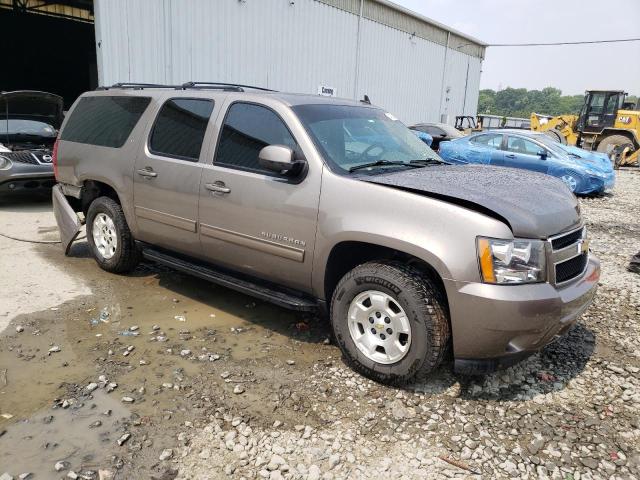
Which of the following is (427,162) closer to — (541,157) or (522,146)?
(541,157)

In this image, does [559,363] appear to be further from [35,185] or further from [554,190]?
[35,185]

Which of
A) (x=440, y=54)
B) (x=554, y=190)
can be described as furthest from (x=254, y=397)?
(x=440, y=54)

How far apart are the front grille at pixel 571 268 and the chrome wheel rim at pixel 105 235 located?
404 cm

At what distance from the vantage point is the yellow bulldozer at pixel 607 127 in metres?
19.9

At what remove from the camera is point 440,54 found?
79.3 feet

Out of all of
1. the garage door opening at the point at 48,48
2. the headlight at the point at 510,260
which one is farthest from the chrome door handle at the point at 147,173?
the garage door opening at the point at 48,48

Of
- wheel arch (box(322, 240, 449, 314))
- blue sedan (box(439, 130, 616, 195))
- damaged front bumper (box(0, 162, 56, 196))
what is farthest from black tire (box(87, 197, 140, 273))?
blue sedan (box(439, 130, 616, 195))

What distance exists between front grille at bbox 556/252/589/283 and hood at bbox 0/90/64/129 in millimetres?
8706

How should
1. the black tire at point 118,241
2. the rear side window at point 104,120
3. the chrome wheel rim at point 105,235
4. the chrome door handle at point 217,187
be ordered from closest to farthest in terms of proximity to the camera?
1. the chrome door handle at point 217,187
2. the rear side window at point 104,120
3. the black tire at point 118,241
4. the chrome wheel rim at point 105,235

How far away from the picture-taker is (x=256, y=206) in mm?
3691

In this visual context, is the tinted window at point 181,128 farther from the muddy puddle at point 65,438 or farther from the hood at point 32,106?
the hood at point 32,106

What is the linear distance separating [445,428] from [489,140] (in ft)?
36.2

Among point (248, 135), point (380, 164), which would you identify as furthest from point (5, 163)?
point (380, 164)

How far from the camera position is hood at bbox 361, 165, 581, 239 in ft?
9.47
